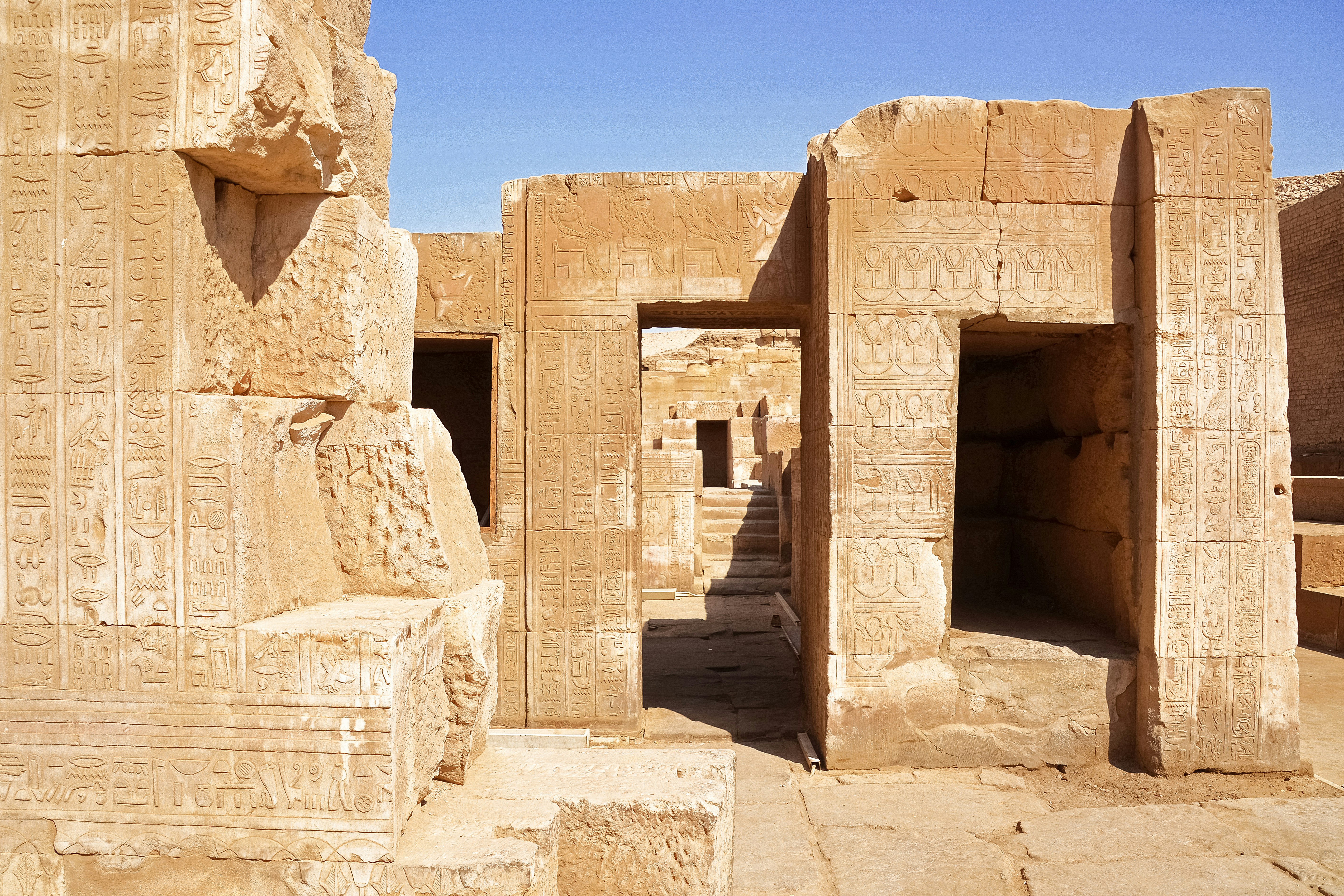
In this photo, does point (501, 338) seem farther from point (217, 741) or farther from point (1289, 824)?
point (1289, 824)

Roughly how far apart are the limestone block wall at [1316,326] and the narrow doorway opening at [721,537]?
7.93 metres

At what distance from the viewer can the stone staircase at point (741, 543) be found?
39.1 feet

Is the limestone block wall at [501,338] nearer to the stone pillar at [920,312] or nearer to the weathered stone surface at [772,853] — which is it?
the weathered stone surface at [772,853]

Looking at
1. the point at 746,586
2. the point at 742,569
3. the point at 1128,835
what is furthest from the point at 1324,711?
the point at 742,569

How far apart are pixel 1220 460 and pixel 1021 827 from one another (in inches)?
89.4

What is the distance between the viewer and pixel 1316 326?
13.4 m

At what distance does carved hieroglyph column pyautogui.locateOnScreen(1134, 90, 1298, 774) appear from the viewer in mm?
4793

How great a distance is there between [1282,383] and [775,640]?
492 cm

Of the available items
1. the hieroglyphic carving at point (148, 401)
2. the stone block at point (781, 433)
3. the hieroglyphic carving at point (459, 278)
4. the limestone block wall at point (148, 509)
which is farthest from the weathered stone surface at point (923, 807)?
the stone block at point (781, 433)

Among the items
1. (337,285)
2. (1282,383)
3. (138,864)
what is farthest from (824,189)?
(138,864)

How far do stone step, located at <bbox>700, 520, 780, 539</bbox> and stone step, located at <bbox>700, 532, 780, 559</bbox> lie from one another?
54 millimetres

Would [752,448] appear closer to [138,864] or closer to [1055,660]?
[1055,660]

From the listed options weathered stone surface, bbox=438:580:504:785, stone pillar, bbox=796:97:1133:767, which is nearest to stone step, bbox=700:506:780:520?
stone pillar, bbox=796:97:1133:767

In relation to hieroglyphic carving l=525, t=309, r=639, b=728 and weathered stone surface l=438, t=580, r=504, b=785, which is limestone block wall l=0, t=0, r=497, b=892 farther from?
hieroglyphic carving l=525, t=309, r=639, b=728
